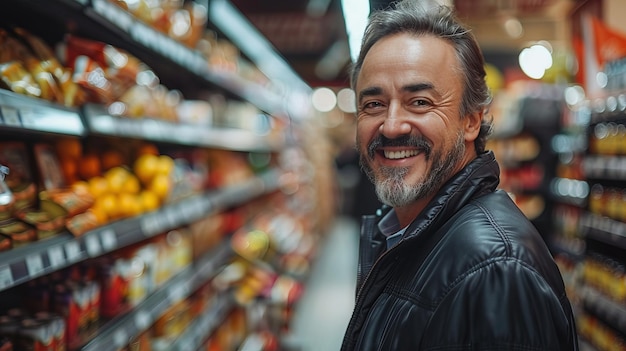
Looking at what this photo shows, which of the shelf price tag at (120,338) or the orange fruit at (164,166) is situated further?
the orange fruit at (164,166)

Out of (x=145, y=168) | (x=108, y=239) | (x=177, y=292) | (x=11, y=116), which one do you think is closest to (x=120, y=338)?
(x=108, y=239)

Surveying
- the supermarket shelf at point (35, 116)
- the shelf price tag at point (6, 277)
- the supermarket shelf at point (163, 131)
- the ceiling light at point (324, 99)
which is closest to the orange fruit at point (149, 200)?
the supermarket shelf at point (163, 131)

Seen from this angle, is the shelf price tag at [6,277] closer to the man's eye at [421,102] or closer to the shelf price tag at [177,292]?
the man's eye at [421,102]

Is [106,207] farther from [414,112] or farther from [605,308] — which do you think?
[605,308]

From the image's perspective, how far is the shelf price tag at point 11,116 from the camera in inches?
57.2

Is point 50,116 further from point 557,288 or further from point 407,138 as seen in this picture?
point 557,288

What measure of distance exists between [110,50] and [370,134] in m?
1.26

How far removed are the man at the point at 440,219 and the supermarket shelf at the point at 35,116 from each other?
862mm

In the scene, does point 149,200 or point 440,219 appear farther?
point 149,200

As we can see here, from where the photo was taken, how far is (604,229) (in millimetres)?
4020

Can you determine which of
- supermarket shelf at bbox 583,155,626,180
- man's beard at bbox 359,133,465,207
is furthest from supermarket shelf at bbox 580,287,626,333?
man's beard at bbox 359,133,465,207

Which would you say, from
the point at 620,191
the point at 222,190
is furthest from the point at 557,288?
the point at 620,191

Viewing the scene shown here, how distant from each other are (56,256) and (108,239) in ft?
1.18

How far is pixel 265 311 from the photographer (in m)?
4.32
